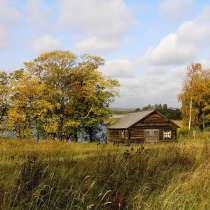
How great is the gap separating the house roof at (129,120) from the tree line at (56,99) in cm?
285

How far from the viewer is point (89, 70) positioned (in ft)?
142

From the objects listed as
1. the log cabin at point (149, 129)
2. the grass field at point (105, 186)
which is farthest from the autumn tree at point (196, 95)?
the grass field at point (105, 186)

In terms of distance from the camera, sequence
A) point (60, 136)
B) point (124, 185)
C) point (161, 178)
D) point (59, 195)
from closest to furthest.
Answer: point (59, 195) → point (124, 185) → point (161, 178) → point (60, 136)

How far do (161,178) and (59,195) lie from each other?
1815 mm

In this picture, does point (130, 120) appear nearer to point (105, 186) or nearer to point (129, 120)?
point (129, 120)

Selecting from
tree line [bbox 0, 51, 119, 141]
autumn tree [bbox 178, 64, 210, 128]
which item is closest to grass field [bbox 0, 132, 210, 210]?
tree line [bbox 0, 51, 119, 141]

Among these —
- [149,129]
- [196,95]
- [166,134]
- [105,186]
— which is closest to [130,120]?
[149,129]

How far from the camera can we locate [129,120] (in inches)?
1810

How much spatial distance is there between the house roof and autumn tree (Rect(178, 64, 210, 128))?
7.76 metres

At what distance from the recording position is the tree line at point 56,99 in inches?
1481

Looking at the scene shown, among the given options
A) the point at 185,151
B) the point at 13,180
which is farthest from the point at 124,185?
the point at 185,151

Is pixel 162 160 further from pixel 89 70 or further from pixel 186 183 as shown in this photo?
pixel 89 70

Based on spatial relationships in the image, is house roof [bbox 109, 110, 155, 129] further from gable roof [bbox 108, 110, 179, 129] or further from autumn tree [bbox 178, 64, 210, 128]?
autumn tree [bbox 178, 64, 210, 128]

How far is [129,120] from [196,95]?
10780 mm
